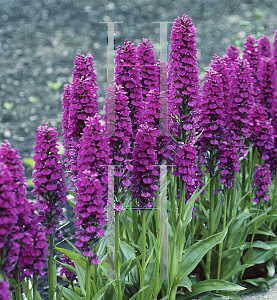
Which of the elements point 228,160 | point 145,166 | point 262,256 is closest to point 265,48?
point 228,160

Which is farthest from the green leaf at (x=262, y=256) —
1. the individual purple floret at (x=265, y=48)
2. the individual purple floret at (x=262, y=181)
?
the individual purple floret at (x=265, y=48)

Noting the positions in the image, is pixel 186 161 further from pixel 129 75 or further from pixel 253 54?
pixel 253 54

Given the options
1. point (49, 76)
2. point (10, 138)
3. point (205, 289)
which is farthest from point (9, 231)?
point (49, 76)

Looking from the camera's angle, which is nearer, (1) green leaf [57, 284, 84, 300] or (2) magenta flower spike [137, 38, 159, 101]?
(1) green leaf [57, 284, 84, 300]

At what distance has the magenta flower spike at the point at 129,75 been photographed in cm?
296

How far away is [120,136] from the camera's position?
107 inches

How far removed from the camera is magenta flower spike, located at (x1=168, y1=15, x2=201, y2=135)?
10.0 feet

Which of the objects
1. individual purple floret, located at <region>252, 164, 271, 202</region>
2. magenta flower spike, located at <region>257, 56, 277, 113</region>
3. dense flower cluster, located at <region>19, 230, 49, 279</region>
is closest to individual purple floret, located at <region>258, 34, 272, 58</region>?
magenta flower spike, located at <region>257, 56, 277, 113</region>

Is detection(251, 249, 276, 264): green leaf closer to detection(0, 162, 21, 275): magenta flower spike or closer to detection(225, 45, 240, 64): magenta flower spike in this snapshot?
detection(225, 45, 240, 64): magenta flower spike

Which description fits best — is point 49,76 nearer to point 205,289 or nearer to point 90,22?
point 90,22

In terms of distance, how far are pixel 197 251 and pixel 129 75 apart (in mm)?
1597

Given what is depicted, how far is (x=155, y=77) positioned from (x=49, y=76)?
711 cm

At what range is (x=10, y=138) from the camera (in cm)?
733

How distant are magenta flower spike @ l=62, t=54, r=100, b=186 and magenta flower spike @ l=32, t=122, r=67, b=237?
281 millimetres
